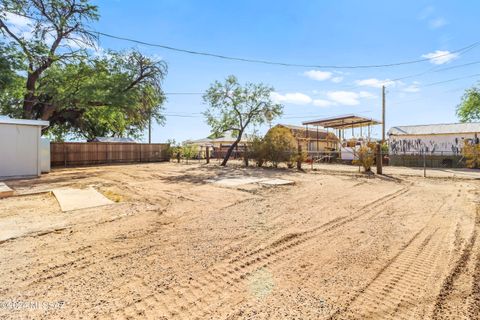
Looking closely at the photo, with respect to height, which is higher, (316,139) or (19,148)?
(316,139)

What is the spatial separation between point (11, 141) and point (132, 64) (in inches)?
358

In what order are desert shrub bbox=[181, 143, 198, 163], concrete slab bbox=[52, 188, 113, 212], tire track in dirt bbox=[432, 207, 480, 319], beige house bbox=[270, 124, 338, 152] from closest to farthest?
tire track in dirt bbox=[432, 207, 480, 319] → concrete slab bbox=[52, 188, 113, 212] → desert shrub bbox=[181, 143, 198, 163] → beige house bbox=[270, 124, 338, 152]

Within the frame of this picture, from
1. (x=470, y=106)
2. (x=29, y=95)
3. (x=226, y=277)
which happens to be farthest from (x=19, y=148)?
(x=470, y=106)

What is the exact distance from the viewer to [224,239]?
149 inches

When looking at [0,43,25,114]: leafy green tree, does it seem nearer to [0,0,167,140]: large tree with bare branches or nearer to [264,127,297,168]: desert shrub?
[0,0,167,140]: large tree with bare branches

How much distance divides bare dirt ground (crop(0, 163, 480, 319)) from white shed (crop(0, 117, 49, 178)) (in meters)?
5.83

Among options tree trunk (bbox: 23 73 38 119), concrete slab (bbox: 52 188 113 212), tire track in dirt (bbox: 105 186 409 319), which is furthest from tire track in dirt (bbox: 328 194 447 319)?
tree trunk (bbox: 23 73 38 119)

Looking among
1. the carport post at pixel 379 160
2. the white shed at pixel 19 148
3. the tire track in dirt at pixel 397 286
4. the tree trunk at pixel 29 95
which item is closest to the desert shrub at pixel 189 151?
the tree trunk at pixel 29 95

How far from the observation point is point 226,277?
2689 mm

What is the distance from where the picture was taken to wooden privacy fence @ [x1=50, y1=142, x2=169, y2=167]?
60.0 ft

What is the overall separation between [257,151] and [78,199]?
10727 millimetres

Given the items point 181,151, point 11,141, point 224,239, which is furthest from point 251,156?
point 224,239

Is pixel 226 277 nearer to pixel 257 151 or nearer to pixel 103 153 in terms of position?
pixel 257 151

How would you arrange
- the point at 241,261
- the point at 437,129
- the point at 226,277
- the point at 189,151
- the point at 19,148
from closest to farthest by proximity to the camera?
Answer: the point at 226,277, the point at 241,261, the point at 19,148, the point at 437,129, the point at 189,151
